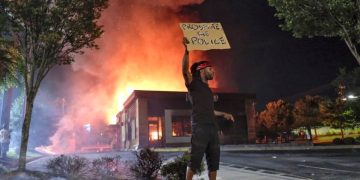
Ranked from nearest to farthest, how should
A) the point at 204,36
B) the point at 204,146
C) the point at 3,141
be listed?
the point at 204,146 → the point at 204,36 → the point at 3,141

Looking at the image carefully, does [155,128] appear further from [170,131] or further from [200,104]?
[200,104]

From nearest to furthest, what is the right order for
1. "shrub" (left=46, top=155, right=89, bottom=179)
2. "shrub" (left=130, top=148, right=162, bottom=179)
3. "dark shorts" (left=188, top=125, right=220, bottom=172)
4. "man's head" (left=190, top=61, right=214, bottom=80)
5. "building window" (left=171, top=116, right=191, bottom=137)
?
"dark shorts" (left=188, top=125, right=220, bottom=172)
"man's head" (left=190, top=61, right=214, bottom=80)
"shrub" (left=130, top=148, right=162, bottom=179)
"shrub" (left=46, top=155, right=89, bottom=179)
"building window" (left=171, top=116, right=191, bottom=137)

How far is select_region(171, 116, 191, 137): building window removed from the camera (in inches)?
1750

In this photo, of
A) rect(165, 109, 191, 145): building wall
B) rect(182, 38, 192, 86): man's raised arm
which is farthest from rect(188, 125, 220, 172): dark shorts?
rect(165, 109, 191, 145): building wall

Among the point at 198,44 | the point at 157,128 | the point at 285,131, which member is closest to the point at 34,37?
the point at 198,44

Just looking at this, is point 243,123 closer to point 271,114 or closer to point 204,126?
point 271,114

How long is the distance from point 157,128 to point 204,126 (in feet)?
133

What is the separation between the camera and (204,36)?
4930mm

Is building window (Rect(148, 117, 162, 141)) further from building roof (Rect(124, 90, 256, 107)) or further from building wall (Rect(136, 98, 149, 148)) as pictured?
building roof (Rect(124, 90, 256, 107))

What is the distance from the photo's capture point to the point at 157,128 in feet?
146

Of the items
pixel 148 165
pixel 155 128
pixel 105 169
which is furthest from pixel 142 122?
pixel 148 165

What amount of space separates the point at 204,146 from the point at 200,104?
1.88 feet

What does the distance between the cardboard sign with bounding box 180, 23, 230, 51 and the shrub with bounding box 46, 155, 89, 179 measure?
246 inches

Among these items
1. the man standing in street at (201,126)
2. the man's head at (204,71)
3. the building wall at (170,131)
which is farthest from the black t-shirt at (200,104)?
the building wall at (170,131)
